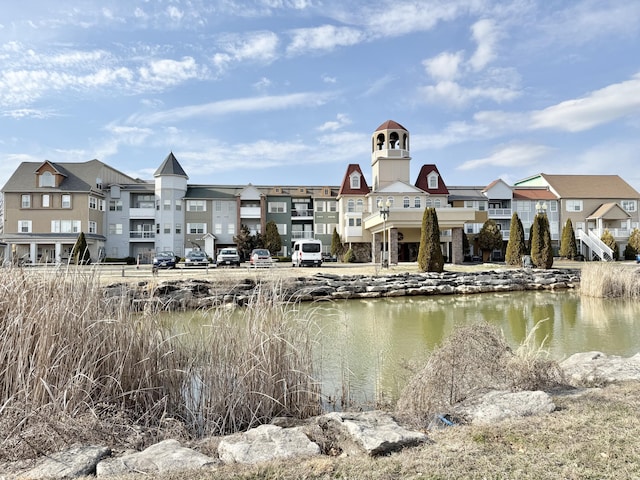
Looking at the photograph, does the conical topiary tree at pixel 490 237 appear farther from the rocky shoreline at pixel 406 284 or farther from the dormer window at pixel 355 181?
the rocky shoreline at pixel 406 284

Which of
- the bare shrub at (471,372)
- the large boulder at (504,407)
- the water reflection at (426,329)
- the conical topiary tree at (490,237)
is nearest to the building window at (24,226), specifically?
the water reflection at (426,329)

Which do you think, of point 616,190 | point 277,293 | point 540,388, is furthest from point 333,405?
point 616,190

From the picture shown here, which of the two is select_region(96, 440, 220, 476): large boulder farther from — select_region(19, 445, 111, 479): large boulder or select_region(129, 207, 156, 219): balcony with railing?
select_region(129, 207, 156, 219): balcony with railing

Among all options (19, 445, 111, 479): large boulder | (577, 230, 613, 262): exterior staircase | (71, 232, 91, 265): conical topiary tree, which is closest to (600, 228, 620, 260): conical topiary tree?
(577, 230, 613, 262): exterior staircase

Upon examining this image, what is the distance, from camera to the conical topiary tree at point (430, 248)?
27406mm

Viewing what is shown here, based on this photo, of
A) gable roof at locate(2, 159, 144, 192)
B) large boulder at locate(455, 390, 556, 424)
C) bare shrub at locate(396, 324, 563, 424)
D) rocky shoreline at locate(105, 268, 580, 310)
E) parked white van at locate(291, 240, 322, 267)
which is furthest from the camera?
gable roof at locate(2, 159, 144, 192)

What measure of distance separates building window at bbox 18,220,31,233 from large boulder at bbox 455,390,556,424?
4946 centimetres

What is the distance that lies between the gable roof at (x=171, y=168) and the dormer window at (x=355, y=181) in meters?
17.5

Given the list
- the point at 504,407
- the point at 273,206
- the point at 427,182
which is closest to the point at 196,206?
the point at 273,206

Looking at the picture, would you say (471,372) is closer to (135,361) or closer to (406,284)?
(135,361)

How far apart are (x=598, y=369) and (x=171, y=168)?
47337 millimetres

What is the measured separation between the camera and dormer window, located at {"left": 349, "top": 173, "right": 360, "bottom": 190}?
4847cm

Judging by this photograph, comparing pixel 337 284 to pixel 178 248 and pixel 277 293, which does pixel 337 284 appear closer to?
pixel 277 293

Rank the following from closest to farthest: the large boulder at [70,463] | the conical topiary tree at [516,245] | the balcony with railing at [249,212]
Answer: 1. the large boulder at [70,463]
2. the conical topiary tree at [516,245]
3. the balcony with railing at [249,212]
